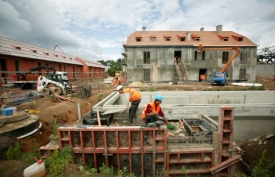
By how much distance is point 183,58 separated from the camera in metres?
21.5

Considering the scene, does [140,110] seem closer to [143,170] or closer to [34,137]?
[143,170]

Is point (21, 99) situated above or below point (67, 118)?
above

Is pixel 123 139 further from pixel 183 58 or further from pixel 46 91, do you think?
pixel 183 58

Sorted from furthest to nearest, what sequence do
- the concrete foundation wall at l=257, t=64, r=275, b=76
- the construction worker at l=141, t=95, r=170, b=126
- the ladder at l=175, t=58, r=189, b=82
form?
1. the concrete foundation wall at l=257, t=64, r=275, b=76
2. the ladder at l=175, t=58, r=189, b=82
3. the construction worker at l=141, t=95, r=170, b=126

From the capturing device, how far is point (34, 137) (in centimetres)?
574

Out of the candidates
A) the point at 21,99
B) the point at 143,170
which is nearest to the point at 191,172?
the point at 143,170

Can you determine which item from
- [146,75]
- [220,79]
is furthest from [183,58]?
[146,75]

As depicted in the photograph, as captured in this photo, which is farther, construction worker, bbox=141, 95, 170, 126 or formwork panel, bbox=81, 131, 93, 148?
construction worker, bbox=141, 95, 170, 126

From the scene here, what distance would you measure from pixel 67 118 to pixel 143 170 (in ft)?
19.8

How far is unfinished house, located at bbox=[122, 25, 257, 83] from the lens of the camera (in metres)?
21.1

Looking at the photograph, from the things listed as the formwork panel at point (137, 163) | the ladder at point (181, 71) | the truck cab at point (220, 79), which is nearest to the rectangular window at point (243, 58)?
the truck cab at point (220, 79)

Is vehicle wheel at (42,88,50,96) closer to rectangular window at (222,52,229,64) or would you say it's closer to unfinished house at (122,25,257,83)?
unfinished house at (122,25,257,83)

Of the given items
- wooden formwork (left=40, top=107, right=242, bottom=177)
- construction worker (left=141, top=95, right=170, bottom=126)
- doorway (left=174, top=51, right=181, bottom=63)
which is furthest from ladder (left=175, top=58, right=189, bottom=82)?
construction worker (left=141, top=95, right=170, bottom=126)

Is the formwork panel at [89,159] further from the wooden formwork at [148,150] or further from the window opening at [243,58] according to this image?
the window opening at [243,58]
